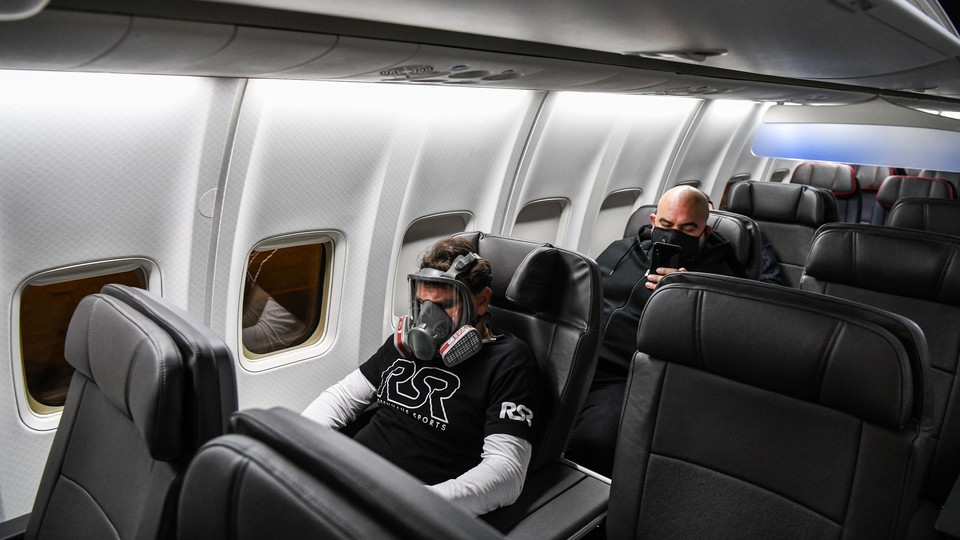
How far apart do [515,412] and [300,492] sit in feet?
5.53

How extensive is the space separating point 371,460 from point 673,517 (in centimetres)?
167

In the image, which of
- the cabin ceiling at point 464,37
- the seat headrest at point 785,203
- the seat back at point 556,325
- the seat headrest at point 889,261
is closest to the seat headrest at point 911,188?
the seat headrest at point 785,203

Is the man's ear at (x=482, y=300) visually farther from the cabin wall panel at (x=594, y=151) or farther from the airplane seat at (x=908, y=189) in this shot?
the airplane seat at (x=908, y=189)

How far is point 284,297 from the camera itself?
4012 mm

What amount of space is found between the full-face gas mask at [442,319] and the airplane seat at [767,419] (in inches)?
25.2

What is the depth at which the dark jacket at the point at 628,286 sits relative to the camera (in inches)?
155

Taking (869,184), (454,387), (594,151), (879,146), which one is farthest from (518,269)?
(869,184)

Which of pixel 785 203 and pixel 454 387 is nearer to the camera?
pixel 454 387

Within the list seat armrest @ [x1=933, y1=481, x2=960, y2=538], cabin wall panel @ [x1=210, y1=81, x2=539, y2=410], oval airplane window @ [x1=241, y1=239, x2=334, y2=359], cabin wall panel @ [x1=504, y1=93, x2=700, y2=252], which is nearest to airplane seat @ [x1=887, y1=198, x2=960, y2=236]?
cabin wall panel @ [x1=504, y1=93, x2=700, y2=252]

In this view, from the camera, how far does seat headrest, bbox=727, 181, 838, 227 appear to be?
609cm

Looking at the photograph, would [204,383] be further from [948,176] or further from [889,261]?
[948,176]

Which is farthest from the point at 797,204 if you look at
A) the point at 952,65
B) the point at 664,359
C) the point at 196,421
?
the point at 196,421

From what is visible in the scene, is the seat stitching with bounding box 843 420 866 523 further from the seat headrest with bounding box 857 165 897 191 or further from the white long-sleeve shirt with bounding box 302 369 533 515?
the seat headrest with bounding box 857 165 897 191

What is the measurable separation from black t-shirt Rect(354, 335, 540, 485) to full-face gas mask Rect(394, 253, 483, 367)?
0.09 m
